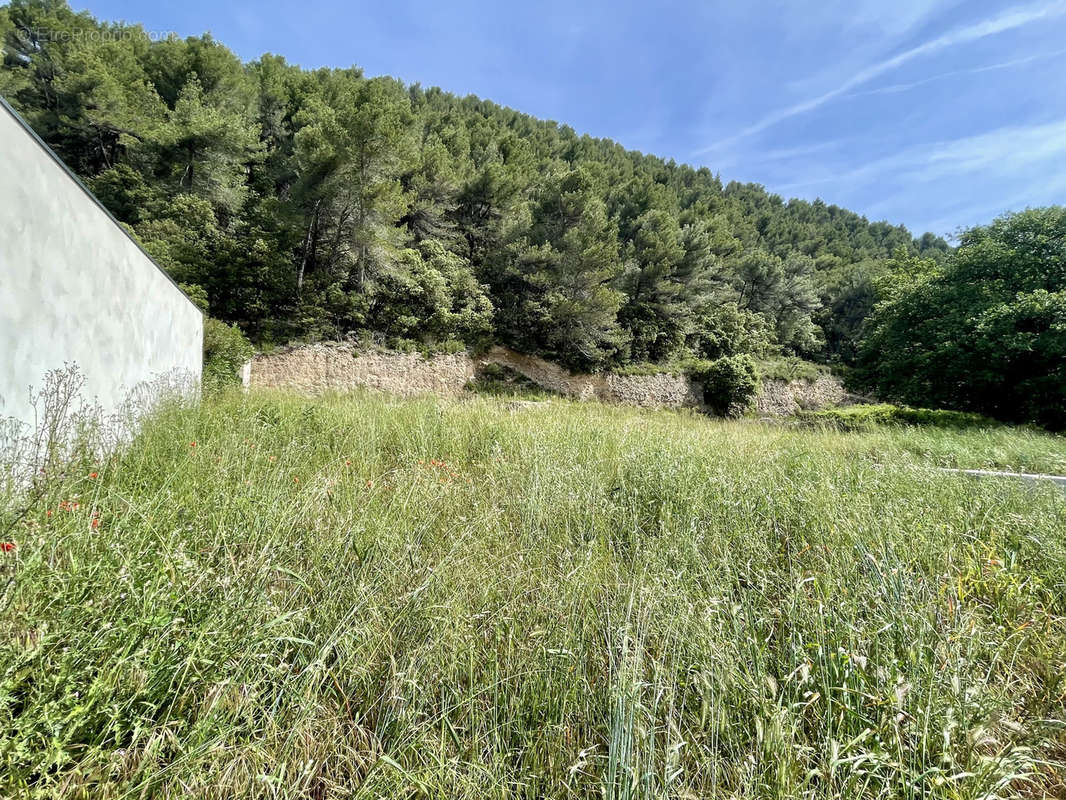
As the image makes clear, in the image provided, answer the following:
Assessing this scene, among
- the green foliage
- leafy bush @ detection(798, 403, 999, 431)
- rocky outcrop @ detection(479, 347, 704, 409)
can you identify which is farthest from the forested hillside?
leafy bush @ detection(798, 403, 999, 431)

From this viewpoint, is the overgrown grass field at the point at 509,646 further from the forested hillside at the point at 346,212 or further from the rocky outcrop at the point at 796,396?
the rocky outcrop at the point at 796,396

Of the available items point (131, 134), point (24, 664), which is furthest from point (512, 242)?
point (24, 664)

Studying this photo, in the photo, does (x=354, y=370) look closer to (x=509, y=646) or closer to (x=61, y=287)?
(x=61, y=287)

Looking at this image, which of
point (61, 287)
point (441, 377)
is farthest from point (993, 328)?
point (61, 287)

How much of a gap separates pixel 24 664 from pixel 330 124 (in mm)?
16039

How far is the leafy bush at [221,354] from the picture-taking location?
888 centimetres

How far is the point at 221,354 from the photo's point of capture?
934 cm

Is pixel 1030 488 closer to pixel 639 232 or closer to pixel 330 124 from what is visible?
pixel 330 124

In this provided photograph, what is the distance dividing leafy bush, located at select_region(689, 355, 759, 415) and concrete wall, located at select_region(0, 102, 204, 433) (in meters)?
19.7

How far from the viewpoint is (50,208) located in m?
2.92

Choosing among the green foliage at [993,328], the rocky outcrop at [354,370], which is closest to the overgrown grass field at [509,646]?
the rocky outcrop at [354,370]

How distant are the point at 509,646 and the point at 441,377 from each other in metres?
14.8

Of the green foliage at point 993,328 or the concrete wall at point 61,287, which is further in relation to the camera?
the green foliage at point 993,328

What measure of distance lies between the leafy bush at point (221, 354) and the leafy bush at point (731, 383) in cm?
1884
